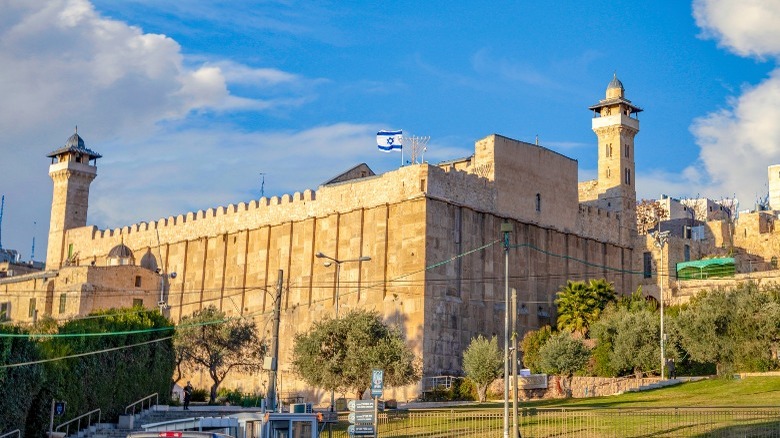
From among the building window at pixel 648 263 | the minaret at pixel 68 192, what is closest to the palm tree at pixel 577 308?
the building window at pixel 648 263

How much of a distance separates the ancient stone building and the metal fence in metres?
16.0

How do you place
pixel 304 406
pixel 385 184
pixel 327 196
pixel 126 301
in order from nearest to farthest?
pixel 304 406 < pixel 385 184 < pixel 327 196 < pixel 126 301

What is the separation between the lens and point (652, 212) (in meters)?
108

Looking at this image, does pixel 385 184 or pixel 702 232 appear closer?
pixel 385 184

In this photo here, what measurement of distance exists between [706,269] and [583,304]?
56.0 ft

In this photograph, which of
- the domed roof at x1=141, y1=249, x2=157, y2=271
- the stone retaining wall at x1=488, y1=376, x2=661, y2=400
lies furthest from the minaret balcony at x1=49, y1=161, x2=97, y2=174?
the stone retaining wall at x1=488, y1=376, x2=661, y2=400

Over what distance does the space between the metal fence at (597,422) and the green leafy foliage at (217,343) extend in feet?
91.0

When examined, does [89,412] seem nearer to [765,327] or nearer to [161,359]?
[161,359]

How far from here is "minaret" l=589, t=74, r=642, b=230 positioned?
80938 mm

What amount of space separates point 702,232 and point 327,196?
3560 centimetres

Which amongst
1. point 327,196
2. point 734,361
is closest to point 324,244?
point 327,196

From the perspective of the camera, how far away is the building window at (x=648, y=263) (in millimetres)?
74812

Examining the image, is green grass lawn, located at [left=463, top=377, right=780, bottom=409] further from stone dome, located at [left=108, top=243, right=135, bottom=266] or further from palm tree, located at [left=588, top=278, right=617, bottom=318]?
stone dome, located at [left=108, top=243, right=135, bottom=266]

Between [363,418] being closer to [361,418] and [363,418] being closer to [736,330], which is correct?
[361,418]
